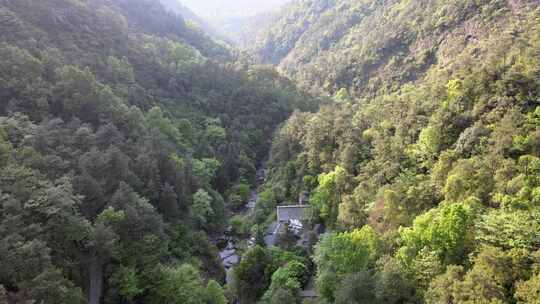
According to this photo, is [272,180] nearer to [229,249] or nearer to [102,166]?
[229,249]

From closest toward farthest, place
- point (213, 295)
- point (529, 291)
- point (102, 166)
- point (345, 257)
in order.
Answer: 1. point (529, 291)
2. point (345, 257)
3. point (213, 295)
4. point (102, 166)

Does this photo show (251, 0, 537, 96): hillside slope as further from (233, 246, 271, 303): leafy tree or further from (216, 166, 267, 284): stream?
(233, 246, 271, 303): leafy tree

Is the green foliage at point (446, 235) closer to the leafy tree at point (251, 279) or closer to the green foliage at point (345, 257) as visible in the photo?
the green foliage at point (345, 257)

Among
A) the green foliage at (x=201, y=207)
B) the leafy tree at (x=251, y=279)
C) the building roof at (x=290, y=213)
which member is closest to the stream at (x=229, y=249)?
the green foliage at (x=201, y=207)

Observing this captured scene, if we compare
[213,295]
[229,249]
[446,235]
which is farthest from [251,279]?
[446,235]

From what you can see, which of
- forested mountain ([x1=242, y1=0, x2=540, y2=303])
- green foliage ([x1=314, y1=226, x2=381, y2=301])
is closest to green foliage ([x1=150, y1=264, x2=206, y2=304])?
forested mountain ([x1=242, y1=0, x2=540, y2=303])
